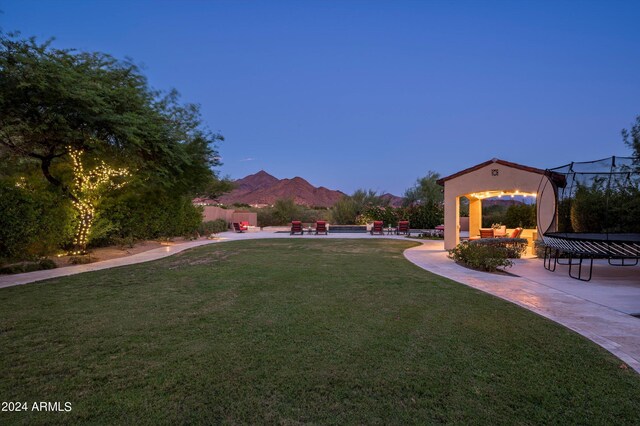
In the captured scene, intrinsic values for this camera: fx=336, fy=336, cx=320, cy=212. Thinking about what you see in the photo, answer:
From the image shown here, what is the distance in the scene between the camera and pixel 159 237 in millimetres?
16078

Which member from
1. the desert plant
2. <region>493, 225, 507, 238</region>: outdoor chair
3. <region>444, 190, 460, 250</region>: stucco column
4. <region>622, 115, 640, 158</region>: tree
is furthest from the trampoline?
<region>622, 115, 640, 158</region>: tree

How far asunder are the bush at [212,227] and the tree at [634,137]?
833 inches

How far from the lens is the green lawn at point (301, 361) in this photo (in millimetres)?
2328

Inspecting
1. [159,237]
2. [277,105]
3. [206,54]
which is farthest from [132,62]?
[277,105]

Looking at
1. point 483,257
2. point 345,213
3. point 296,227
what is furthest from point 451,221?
point 345,213

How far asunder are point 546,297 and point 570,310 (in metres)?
0.85

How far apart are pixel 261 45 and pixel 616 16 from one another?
28.2 metres

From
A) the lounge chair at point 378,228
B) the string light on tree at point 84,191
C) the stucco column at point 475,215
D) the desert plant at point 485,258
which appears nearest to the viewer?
the desert plant at point 485,258

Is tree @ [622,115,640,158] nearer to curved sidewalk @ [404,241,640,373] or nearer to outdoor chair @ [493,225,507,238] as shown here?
outdoor chair @ [493,225,507,238]

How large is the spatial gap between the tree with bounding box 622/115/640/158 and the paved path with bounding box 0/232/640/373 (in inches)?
335

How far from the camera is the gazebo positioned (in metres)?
11.4

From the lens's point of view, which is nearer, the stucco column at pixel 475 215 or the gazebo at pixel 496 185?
the gazebo at pixel 496 185

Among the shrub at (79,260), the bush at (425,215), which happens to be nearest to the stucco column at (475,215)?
the bush at (425,215)

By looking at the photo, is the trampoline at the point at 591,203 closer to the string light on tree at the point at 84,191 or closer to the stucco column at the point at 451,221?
the stucco column at the point at 451,221
